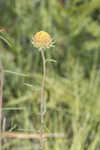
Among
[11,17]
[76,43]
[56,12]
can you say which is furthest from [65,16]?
[11,17]

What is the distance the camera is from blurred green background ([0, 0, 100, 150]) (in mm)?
1331

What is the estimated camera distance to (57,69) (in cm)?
160

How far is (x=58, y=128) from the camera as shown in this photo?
1.35 meters

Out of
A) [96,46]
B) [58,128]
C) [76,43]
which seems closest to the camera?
[58,128]

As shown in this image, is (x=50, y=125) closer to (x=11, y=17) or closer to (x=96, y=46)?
(x=96, y=46)

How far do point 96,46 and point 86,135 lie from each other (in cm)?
47

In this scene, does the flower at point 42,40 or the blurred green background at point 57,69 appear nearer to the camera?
the flower at point 42,40

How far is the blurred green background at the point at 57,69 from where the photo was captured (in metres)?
1.33

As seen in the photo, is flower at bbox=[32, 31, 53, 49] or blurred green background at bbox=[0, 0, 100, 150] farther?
blurred green background at bbox=[0, 0, 100, 150]

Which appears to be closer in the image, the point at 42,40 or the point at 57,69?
the point at 42,40

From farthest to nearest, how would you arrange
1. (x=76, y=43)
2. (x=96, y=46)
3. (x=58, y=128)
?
(x=76, y=43), (x=96, y=46), (x=58, y=128)

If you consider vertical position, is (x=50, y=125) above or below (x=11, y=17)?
below

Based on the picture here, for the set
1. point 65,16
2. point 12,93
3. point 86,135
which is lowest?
point 86,135

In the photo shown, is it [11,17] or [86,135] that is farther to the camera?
[11,17]
